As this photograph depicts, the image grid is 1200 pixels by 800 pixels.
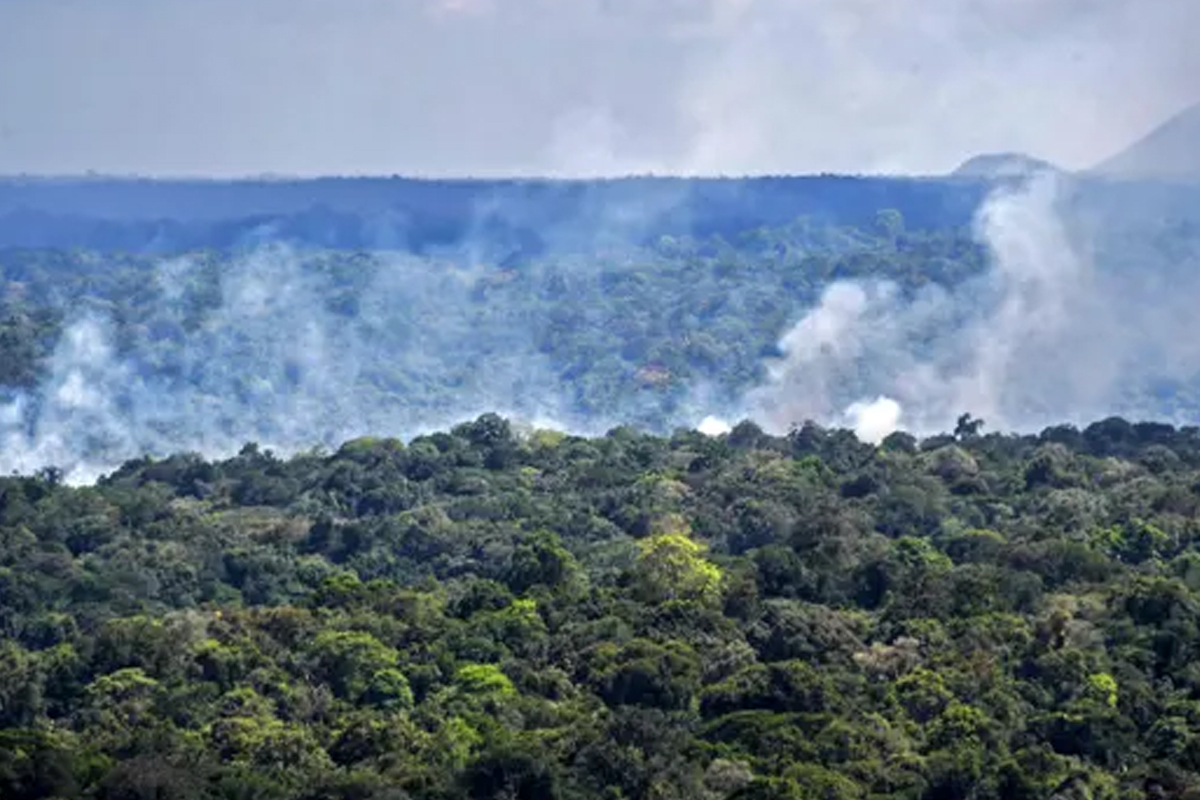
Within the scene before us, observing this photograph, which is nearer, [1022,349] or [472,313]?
[1022,349]

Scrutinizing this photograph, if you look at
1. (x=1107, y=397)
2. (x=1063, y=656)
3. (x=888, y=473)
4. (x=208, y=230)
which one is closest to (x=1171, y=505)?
(x=888, y=473)

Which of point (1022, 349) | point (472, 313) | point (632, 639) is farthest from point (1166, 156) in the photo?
point (632, 639)

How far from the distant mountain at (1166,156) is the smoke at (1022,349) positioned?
2392mm

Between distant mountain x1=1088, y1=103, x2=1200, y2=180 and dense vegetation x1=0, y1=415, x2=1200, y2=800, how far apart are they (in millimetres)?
30675

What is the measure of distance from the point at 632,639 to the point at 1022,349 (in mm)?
60930

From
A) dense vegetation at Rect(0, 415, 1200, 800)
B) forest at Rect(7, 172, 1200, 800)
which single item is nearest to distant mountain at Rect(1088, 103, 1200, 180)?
forest at Rect(7, 172, 1200, 800)

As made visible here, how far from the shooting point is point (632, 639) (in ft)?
198

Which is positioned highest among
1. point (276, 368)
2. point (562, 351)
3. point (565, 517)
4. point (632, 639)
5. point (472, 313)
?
point (472, 313)

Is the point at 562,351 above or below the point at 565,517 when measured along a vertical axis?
above

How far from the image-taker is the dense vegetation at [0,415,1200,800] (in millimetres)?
51875

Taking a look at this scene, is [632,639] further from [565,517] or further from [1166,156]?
[1166,156]

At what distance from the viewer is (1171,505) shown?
74.5 metres

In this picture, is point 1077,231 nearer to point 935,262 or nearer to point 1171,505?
point 935,262

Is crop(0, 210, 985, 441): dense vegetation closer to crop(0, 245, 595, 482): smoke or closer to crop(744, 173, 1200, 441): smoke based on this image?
crop(0, 245, 595, 482): smoke
